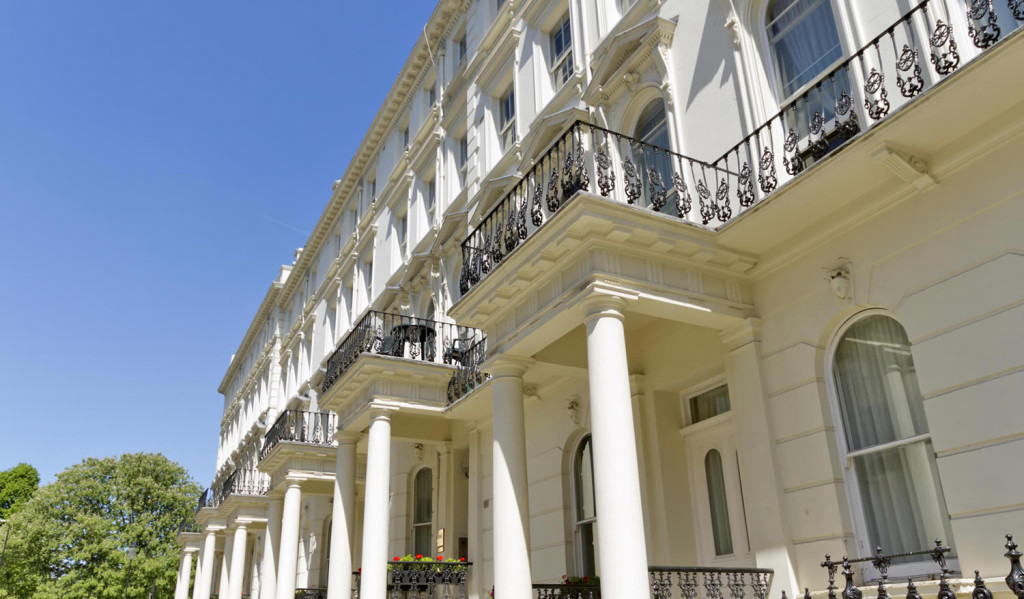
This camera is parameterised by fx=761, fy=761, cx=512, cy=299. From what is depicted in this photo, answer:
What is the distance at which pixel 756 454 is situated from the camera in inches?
322

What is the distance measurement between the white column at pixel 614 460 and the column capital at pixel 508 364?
1.81m

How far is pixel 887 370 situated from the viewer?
24.2 ft

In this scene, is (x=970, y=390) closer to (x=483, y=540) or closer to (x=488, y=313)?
(x=488, y=313)

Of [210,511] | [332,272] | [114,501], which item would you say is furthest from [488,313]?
[114,501]

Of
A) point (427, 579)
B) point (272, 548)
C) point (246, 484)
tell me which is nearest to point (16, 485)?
point (246, 484)

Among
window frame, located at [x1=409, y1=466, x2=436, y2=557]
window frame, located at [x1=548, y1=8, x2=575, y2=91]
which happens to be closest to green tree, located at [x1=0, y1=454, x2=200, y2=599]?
window frame, located at [x1=409, y1=466, x2=436, y2=557]

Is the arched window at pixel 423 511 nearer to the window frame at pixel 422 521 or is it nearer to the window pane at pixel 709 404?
the window frame at pixel 422 521

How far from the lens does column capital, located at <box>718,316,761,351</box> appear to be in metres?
8.57

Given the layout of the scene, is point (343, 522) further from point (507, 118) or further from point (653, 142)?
point (507, 118)

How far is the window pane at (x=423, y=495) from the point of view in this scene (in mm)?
16781

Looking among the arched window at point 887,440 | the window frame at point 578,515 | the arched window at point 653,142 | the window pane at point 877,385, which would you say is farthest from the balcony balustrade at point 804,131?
the window frame at point 578,515

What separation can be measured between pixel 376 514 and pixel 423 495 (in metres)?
4.61

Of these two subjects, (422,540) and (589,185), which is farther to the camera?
(422,540)

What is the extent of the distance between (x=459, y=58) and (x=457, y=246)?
5.84 metres
